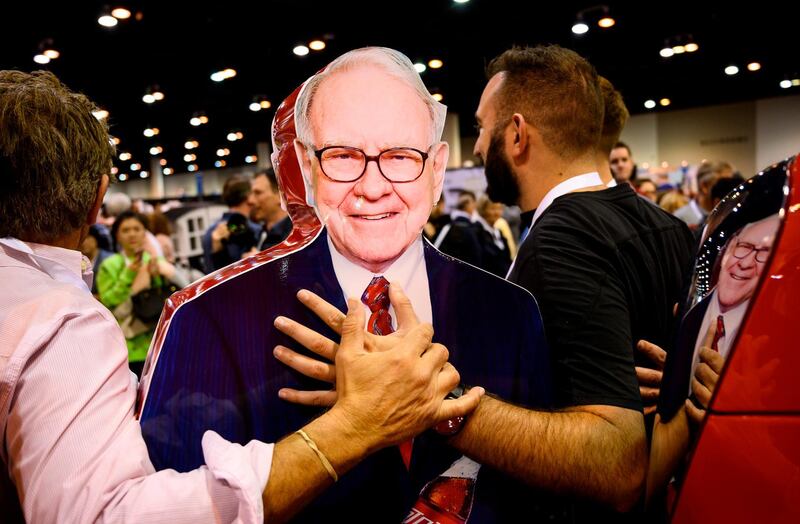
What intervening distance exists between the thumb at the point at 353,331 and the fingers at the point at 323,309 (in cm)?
2

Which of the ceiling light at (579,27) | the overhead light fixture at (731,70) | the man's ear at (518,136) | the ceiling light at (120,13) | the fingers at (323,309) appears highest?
the ceiling light at (120,13)

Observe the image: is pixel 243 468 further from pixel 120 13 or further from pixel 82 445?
pixel 120 13

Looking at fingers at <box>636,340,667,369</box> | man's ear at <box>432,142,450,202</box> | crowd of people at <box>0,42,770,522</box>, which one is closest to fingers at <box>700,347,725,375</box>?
crowd of people at <box>0,42,770,522</box>

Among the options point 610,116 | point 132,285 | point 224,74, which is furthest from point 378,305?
point 224,74

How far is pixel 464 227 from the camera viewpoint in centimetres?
409

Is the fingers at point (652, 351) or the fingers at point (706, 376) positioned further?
the fingers at point (652, 351)

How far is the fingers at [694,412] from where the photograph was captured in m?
0.72

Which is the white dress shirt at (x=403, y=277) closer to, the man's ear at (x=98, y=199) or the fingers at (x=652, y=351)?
the man's ear at (x=98, y=199)

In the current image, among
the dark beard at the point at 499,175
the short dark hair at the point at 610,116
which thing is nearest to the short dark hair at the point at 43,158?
the dark beard at the point at 499,175

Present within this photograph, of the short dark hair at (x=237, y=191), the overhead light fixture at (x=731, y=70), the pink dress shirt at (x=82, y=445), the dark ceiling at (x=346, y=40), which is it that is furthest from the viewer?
the overhead light fixture at (x=731, y=70)

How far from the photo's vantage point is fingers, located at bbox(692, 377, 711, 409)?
A: 719mm

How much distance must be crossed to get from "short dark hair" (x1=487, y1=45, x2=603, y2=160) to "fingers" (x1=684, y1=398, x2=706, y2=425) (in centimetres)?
104

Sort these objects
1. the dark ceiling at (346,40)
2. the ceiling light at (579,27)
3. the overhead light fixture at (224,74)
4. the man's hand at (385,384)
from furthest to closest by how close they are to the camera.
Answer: the overhead light fixture at (224,74), the ceiling light at (579,27), the dark ceiling at (346,40), the man's hand at (385,384)

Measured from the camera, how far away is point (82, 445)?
2.70 ft
